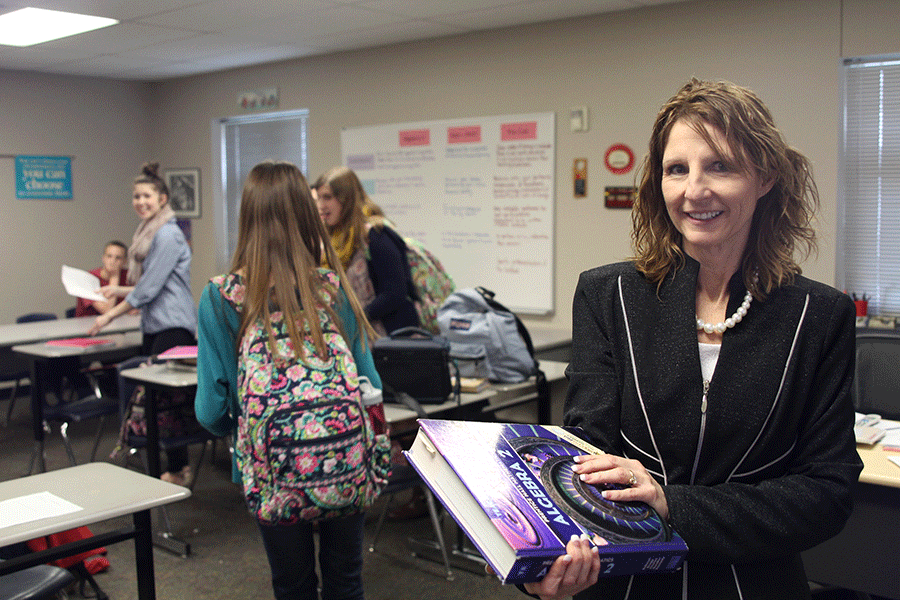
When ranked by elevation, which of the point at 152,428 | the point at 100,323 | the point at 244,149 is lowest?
the point at 152,428

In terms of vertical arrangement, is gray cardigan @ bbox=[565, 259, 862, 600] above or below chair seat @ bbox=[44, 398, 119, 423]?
above

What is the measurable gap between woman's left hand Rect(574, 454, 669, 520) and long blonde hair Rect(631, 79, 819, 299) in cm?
28

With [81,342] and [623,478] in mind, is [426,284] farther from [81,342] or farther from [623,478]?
[623,478]

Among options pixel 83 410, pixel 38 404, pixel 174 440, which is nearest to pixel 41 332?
pixel 38 404

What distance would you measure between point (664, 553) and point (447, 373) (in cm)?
229

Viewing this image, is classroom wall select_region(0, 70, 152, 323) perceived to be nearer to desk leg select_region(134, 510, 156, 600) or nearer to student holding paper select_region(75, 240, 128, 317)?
student holding paper select_region(75, 240, 128, 317)

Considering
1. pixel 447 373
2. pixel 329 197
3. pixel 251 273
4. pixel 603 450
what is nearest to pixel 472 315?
pixel 447 373

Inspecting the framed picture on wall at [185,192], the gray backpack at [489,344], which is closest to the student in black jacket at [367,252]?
the gray backpack at [489,344]

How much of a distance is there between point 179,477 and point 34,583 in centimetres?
212

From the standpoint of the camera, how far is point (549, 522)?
862mm

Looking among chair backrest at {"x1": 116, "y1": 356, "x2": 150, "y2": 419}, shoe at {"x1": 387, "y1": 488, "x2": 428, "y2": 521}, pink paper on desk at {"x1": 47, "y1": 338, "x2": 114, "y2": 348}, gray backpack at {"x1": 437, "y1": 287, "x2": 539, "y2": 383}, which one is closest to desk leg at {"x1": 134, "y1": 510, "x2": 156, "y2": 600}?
gray backpack at {"x1": 437, "y1": 287, "x2": 539, "y2": 383}

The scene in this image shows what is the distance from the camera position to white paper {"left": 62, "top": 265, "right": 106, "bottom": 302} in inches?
186

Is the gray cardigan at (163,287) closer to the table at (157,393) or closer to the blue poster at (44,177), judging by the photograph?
the table at (157,393)

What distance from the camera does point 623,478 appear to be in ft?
3.10
